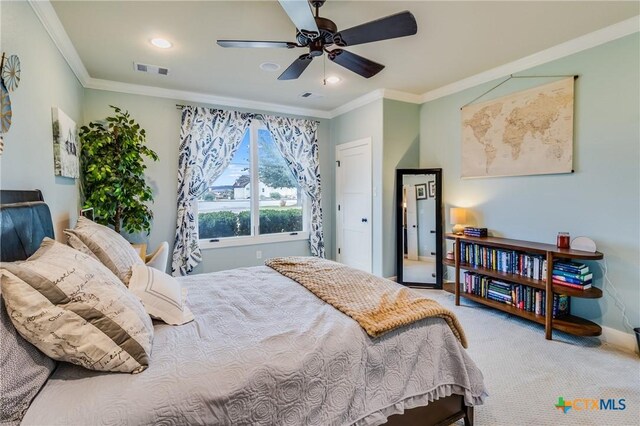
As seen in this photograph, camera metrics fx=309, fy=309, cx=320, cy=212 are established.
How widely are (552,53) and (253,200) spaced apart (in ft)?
12.8

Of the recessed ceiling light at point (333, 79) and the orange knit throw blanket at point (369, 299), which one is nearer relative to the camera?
the orange knit throw blanket at point (369, 299)

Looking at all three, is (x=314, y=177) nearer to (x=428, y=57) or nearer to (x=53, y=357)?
(x=428, y=57)

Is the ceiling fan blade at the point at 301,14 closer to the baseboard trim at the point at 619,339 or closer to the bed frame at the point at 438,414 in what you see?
the bed frame at the point at 438,414

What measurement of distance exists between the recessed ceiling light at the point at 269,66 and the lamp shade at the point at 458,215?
8.80ft

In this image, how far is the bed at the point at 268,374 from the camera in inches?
38.0

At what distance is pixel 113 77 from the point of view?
3562 millimetres

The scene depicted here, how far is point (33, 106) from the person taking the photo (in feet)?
6.77

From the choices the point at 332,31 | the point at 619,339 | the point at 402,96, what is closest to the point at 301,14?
the point at 332,31

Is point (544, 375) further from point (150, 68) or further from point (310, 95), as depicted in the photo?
point (150, 68)

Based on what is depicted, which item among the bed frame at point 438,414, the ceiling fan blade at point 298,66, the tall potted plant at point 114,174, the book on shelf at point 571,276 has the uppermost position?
the ceiling fan blade at point 298,66

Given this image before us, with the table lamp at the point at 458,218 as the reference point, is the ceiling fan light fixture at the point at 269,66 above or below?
above

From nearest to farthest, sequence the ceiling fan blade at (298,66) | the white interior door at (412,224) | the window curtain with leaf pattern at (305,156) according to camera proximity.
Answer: the ceiling fan blade at (298,66) < the white interior door at (412,224) < the window curtain with leaf pattern at (305,156)

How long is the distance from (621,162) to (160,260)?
4362 millimetres

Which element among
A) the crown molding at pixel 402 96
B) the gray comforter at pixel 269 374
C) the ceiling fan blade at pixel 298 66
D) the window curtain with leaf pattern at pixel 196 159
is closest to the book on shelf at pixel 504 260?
the gray comforter at pixel 269 374
